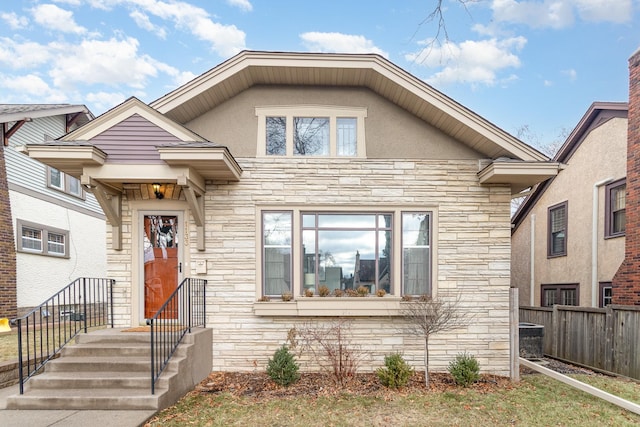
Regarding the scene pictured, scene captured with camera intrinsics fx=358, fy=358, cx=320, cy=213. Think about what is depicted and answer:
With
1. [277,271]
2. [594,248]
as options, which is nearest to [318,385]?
[277,271]

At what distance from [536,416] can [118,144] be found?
6.85 meters

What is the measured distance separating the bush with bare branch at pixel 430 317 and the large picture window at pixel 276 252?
2102 mm

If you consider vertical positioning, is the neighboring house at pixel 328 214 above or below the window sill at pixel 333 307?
above

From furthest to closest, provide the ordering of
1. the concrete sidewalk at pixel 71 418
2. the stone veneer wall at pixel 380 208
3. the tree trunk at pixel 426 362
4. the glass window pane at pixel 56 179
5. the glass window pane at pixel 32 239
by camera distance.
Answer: the glass window pane at pixel 56 179 < the glass window pane at pixel 32 239 < the stone veneer wall at pixel 380 208 < the tree trunk at pixel 426 362 < the concrete sidewalk at pixel 71 418

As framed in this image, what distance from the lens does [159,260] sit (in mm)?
6289

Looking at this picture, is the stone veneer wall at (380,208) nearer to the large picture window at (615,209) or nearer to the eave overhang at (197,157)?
the eave overhang at (197,157)

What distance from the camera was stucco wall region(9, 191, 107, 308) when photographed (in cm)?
992

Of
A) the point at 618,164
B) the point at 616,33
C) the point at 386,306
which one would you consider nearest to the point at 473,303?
the point at 386,306

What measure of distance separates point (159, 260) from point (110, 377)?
2073 mm

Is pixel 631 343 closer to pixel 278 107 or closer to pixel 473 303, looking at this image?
pixel 473 303

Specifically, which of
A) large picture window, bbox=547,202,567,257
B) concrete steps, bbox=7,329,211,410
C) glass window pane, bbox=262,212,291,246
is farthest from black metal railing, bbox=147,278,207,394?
large picture window, bbox=547,202,567,257

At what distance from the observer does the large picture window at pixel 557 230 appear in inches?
416

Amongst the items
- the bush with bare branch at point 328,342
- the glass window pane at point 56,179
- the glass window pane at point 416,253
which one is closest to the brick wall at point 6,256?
the glass window pane at point 56,179

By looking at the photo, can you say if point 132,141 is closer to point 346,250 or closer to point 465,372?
point 346,250
